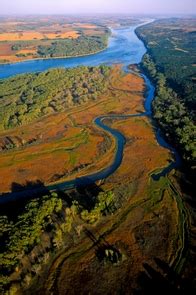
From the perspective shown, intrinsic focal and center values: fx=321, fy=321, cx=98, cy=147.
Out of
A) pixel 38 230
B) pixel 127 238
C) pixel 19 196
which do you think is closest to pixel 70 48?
pixel 19 196

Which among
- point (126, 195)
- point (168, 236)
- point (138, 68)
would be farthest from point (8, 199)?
point (138, 68)

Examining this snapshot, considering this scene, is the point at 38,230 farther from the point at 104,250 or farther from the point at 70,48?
the point at 70,48

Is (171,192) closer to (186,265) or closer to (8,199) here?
(186,265)

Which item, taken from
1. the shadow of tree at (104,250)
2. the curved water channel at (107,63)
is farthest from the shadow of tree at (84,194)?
the shadow of tree at (104,250)

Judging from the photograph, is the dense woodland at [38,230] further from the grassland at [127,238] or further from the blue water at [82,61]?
the blue water at [82,61]

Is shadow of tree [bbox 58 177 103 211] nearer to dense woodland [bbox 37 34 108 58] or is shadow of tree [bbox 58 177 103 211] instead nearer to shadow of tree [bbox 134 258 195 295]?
shadow of tree [bbox 134 258 195 295]

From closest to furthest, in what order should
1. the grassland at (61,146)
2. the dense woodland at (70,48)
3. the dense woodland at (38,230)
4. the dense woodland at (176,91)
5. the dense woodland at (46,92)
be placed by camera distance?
1. the dense woodland at (38,230)
2. the grassland at (61,146)
3. the dense woodland at (176,91)
4. the dense woodland at (46,92)
5. the dense woodland at (70,48)
